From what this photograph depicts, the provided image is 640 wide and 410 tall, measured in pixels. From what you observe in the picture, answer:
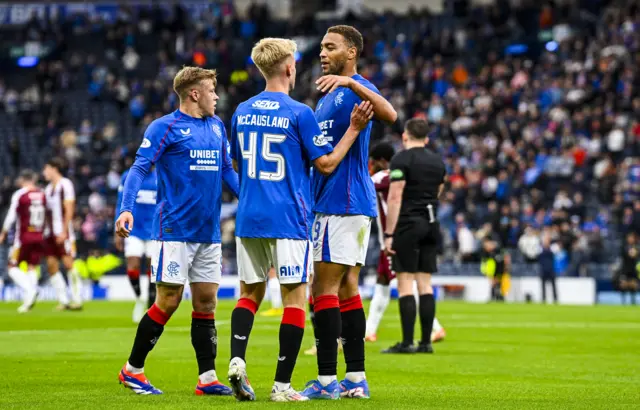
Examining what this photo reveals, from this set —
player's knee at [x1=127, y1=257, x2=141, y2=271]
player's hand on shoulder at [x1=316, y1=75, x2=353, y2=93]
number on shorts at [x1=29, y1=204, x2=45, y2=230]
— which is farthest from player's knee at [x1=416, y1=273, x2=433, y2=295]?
number on shorts at [x1=29, y1=204, x2=45, y2=230]

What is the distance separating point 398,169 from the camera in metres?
12.8

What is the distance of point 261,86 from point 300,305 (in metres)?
35.8

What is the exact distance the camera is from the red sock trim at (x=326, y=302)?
26.7 feet

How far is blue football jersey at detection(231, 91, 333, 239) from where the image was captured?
25.9ft

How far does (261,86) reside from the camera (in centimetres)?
4331

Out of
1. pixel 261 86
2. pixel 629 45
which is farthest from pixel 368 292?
pixel 261 86

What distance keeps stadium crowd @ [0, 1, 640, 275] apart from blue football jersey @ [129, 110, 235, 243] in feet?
74.5

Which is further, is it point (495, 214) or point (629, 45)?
point (629, 45)

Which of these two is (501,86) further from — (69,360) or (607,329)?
(69,360)

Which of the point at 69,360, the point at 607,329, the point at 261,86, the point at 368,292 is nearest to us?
the point at 69,360

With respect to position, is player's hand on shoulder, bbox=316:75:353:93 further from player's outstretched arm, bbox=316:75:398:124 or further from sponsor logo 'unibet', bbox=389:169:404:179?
sponsor logo 'unibet', bbox=389:169:404:179

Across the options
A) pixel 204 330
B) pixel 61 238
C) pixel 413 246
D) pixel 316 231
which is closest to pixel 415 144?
pixel 413 246

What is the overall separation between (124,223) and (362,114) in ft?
6.14

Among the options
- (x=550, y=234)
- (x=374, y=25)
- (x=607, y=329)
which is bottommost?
(x=607, y=329)
